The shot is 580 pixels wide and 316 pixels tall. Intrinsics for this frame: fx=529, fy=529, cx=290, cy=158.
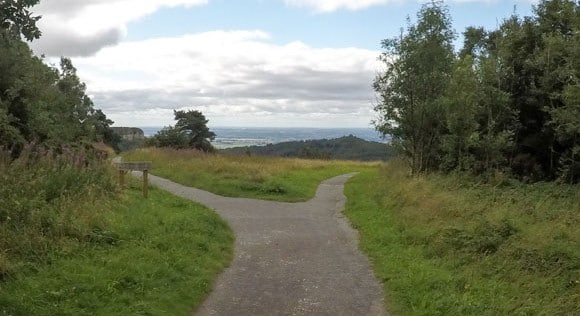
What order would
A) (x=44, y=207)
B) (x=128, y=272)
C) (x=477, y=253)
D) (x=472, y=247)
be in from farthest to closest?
(x=472, y=247) < (x=477, y=253) < (x=44, y=207) < (x=128, y=272)

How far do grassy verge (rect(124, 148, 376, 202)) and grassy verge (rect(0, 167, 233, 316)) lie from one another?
7986mm

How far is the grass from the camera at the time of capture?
6336 millimetres

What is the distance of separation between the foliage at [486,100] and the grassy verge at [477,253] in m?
5.63

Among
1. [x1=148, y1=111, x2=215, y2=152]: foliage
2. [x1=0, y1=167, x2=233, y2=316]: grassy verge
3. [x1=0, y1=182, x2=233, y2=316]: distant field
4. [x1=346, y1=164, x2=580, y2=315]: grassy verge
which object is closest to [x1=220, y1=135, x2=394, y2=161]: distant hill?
[x1=148, y1=111, x2=215, y2=152]: foliage

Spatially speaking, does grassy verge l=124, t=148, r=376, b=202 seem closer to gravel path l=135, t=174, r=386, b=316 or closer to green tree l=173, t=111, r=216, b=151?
gravel path l=135, t=174, r=386, b=316

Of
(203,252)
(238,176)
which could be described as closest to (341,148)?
(238,176)

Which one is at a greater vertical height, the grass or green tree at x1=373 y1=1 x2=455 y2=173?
green tree at x1=373 y1=1 x2=455 y2=173

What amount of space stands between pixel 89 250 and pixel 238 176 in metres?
14.1

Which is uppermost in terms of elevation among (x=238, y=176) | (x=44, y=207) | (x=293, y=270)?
(x=44, y=207)

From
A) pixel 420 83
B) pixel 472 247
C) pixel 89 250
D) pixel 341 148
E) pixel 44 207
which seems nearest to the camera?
pixel 89 250

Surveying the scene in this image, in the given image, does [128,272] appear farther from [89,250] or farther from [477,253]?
[477,253]

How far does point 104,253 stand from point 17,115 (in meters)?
6.67

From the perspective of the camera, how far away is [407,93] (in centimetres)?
2062

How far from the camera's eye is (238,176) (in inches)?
872
